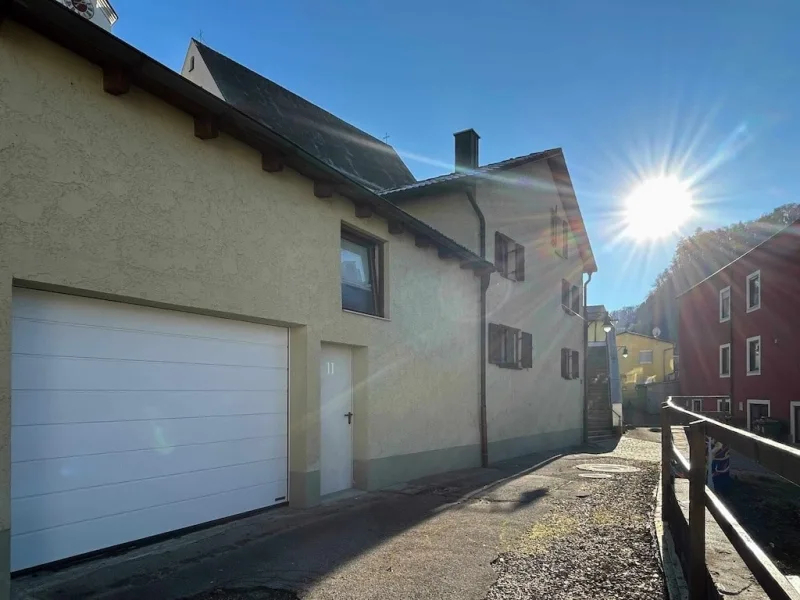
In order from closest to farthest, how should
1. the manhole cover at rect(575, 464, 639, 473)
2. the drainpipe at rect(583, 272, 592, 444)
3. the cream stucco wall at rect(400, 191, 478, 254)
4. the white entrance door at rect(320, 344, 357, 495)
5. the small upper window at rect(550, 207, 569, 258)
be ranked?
the white entrance door at rect(320, 344, 357, 495)
the manhole cover at rect(575, 464, 639, 473)
the cream stucco wall at rect(400, 191, 478, 254)
the small upper window at rect(550, 207, 569, 258)
the drainpipe at rect(583, 272, 592, 444)

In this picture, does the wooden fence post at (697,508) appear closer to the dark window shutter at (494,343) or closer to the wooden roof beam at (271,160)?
the wooden roof beam at (271,160)

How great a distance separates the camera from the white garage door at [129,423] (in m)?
4.45

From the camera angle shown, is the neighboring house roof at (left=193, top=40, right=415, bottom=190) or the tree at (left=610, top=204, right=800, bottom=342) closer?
the neighboring house roof at (left=193, top=40, right=415, bottom=190)

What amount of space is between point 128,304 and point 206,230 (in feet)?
3.37

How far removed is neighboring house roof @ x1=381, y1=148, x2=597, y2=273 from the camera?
39.5ft

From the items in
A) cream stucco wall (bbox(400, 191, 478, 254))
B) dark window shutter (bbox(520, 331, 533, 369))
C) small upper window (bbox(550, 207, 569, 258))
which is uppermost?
small upper window (bbox(550, 207, 569, 258))

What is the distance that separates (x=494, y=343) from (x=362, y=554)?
838cm

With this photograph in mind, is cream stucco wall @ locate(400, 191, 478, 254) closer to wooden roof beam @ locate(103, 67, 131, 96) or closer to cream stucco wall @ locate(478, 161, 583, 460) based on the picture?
cream stucco wall @ locate(478, 161, 583, 460)

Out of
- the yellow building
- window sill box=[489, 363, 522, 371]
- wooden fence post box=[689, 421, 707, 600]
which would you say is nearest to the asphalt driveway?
wooden fence post box=[689, 421, 707, 600]

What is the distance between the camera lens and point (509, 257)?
578 inches

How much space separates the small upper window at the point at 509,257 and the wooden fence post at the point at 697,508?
9.82 meters

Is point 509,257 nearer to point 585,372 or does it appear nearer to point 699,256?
point 585,372

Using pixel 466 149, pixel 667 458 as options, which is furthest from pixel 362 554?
pixel 466 149

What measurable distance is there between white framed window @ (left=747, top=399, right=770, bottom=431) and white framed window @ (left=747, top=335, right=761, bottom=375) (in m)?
1.09
